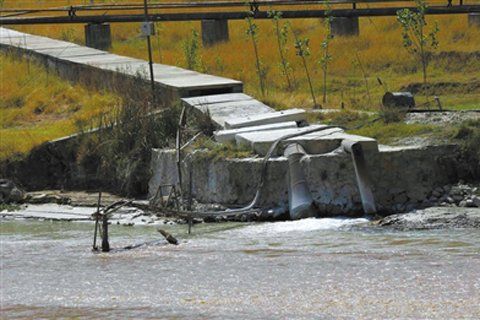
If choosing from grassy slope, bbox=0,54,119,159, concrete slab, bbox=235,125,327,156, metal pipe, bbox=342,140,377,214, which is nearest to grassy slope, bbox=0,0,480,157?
grassy slope, bbox=0,54,119,159

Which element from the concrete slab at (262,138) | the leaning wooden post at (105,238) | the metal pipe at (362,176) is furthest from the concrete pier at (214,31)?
the leaning wooden post at (105,238)

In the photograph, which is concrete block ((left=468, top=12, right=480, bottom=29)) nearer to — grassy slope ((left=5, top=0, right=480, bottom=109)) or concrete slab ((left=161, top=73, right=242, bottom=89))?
grassy slope ((left=5, top=0, right=480, bottom=109))

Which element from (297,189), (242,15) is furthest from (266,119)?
(242,15)

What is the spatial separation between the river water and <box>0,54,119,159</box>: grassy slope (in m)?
4.80

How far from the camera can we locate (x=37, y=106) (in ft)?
85.8

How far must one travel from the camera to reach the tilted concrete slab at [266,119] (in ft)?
68.0

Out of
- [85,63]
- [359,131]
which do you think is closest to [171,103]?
[359,131]

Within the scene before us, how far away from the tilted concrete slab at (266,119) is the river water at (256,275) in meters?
2.36

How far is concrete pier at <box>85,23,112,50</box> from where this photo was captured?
112 ft

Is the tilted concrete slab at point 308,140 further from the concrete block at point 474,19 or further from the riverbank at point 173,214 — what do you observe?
the concrete block at point 474,19

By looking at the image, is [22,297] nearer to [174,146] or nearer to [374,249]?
[374,249]

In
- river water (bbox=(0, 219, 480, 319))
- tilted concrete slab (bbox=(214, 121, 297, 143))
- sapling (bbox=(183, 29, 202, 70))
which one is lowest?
river water (bbox=(0, 219, 480, 319))

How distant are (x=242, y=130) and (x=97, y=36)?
14.4 meters

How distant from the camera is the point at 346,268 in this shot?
15320mm
